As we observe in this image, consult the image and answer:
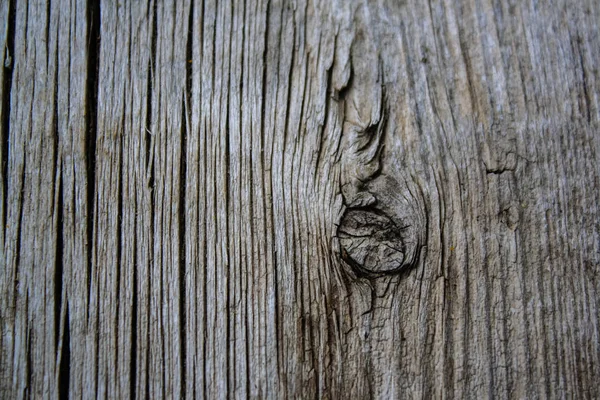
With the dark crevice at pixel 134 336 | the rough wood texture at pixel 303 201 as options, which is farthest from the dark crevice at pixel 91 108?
the dark crevice at pixel 134 336

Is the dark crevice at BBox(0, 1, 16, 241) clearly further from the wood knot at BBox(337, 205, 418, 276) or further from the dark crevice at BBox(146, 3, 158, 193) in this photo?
the wood knot at BBox(337, 205, 418, 276)

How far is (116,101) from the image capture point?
1084 millimetres

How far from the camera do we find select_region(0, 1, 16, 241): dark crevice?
42.3 inches

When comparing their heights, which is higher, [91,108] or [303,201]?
[91,108]

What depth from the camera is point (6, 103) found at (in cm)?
110

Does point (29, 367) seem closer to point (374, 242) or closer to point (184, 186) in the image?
point (184, 186)

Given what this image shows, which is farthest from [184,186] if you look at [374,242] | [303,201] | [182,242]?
[374,242]

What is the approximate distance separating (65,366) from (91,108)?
638 mm

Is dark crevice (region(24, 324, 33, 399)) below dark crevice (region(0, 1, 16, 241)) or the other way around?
below

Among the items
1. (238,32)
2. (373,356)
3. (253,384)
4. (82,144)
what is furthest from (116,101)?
(373,356)

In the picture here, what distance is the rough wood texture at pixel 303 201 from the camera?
3.16 ft

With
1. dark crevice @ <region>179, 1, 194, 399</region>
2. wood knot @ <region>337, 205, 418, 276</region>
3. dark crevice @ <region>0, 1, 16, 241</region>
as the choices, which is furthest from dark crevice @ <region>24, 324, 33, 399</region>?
wood knot @ <region>337, 205, 418, 276</region>

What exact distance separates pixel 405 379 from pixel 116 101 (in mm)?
967

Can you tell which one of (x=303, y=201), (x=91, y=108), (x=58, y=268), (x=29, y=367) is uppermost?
(x=91, y=108)
